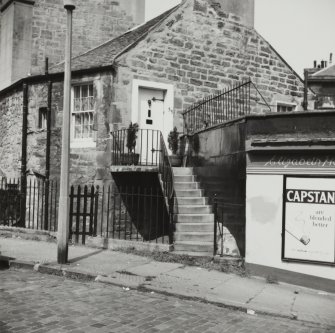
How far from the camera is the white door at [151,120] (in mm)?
13398

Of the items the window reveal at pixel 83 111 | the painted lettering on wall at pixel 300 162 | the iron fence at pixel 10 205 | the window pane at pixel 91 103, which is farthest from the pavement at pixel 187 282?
the window pane at pixel 91 103

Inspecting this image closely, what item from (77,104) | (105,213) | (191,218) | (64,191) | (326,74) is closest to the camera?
(64,191)

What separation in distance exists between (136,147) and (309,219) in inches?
261

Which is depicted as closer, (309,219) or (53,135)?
(309,219)

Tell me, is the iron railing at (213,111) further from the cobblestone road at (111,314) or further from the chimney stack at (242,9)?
the cobblestone road at (111,314)

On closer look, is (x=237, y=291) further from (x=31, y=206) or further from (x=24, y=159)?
(x=24, y=159)

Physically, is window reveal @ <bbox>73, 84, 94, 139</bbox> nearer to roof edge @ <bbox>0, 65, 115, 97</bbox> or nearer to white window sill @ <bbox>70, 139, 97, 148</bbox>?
white window sill @ <bbox>70, 139, 97, 148</bbox>

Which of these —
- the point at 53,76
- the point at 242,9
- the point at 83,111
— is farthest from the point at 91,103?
the point at 242,9

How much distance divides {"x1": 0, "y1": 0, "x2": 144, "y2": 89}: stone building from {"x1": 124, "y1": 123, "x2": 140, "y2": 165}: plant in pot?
6.27 metres

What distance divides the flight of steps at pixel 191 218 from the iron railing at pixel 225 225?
0.27 meters

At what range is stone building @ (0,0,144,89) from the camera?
16625 millimetres

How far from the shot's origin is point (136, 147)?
1323 cm

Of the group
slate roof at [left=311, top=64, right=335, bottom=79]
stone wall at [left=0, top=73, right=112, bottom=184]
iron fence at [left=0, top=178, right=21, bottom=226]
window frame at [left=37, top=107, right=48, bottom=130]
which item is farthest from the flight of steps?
slate roof at [left=311, top=64, right=335, bottom=79]

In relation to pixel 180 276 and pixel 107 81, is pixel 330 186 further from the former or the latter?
pixel 107 81
